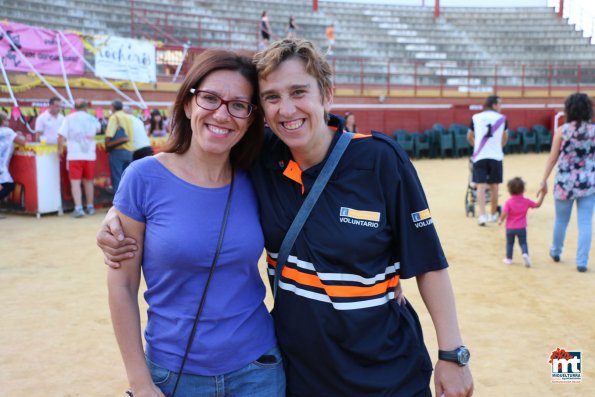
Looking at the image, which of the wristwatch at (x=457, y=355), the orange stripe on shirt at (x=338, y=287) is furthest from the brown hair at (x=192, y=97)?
the wristwatch at (x=457, y=355)

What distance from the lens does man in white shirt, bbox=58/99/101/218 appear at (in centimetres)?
842

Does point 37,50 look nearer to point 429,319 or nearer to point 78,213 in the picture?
point 78,213

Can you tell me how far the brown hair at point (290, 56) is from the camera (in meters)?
Result: 1.72

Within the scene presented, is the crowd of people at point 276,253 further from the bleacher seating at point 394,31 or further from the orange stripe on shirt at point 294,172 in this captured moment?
the bleacher seating at point 394,31

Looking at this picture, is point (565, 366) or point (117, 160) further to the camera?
point (117, 160)

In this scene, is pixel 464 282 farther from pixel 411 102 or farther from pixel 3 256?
pixel 411 102

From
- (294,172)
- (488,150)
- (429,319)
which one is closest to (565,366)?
(429,319)

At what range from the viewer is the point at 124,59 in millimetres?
12719

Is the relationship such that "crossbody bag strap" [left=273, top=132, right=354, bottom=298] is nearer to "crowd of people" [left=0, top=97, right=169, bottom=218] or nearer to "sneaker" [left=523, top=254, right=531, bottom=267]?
"sneaker" [left=523, top=254, right=531, bottom=267]

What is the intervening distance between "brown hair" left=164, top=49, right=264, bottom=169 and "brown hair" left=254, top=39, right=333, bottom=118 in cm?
5

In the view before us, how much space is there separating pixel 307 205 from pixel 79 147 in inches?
293

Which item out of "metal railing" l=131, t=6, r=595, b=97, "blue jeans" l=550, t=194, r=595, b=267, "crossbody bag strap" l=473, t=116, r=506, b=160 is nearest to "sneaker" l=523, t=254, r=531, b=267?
"blue jeans" l=550, t=194, r=595, b=267

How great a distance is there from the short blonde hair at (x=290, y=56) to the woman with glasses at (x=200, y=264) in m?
0.05

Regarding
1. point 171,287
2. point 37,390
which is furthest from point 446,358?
point 37,390
